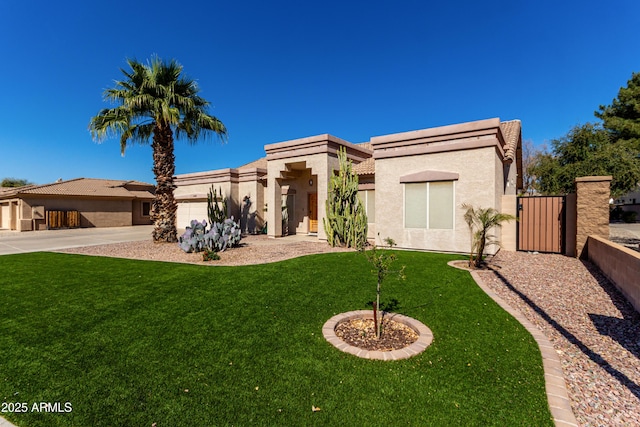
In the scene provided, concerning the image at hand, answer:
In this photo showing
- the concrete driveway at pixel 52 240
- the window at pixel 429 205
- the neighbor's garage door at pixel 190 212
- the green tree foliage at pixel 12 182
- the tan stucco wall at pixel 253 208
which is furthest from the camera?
the green tree foliage at pixel 12 182

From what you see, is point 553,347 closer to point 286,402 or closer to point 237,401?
point 286,402

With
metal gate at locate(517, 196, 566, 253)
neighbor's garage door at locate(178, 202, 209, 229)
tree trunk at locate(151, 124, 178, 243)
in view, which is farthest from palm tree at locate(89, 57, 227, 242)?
metal gate at locate(517, 196, 566, 253)

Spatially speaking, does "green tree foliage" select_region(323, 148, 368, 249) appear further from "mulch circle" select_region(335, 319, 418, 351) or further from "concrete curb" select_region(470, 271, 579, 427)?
"concrete curb" select_region(470, 271, 579, 427)

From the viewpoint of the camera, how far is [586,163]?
48.4 ft

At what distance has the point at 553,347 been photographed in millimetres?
4352

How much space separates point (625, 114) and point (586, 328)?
3167 cm

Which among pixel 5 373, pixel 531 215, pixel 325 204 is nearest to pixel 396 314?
pixel 5 373

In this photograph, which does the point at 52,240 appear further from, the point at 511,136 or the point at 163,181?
the point at 511,136

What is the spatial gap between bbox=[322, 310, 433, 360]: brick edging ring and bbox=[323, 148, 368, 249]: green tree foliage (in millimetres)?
7743

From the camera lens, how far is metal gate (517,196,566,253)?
457 inches

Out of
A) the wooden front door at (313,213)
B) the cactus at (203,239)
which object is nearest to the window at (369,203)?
the wooden front door at (313,213)

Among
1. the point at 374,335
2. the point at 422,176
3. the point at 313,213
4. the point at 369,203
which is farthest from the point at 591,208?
the point at 313,213

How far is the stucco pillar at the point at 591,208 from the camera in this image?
9.95 metres

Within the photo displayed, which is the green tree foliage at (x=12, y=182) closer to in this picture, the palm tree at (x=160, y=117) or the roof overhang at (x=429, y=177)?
the palm tree at (x=160, y=117)
